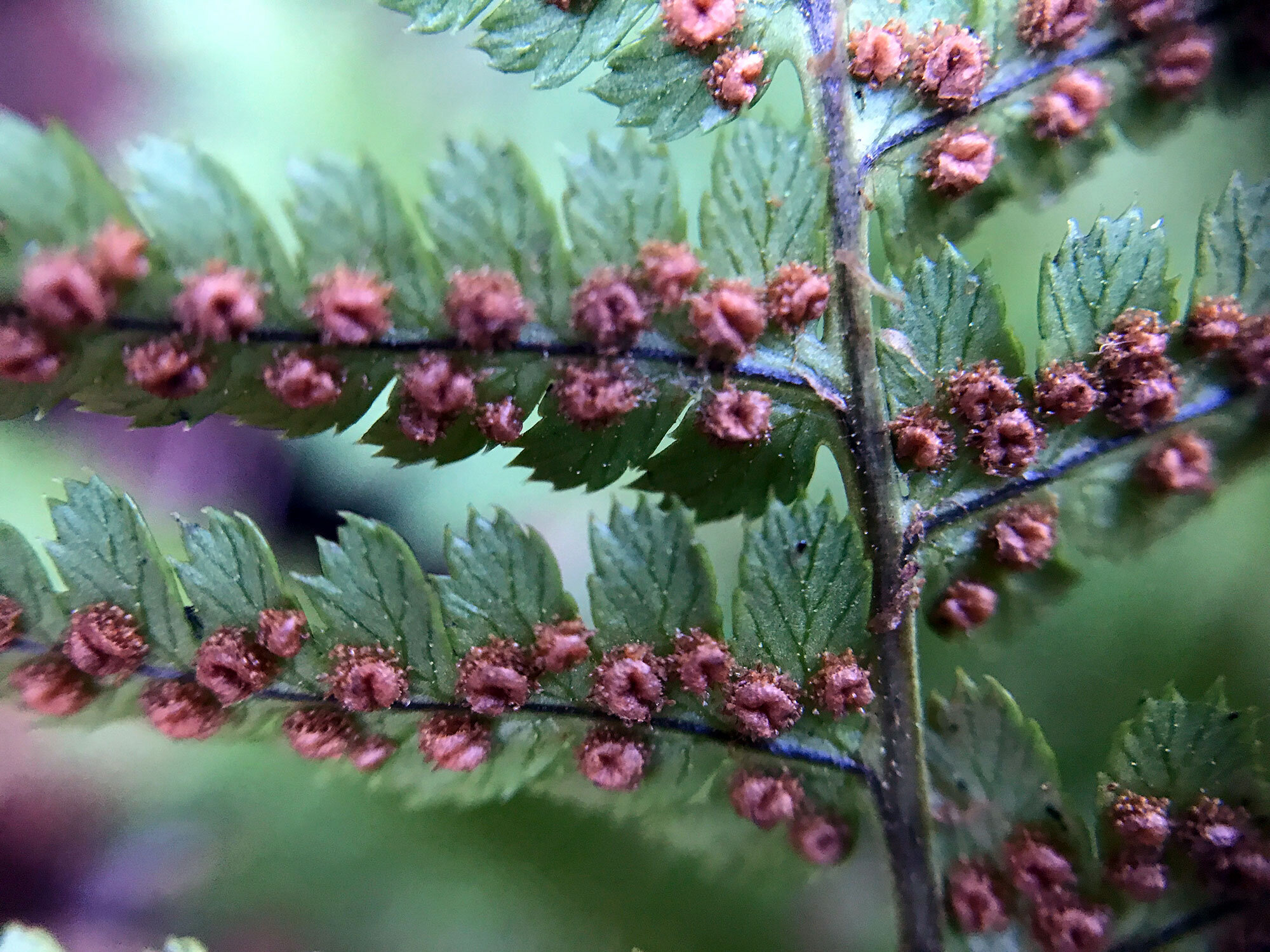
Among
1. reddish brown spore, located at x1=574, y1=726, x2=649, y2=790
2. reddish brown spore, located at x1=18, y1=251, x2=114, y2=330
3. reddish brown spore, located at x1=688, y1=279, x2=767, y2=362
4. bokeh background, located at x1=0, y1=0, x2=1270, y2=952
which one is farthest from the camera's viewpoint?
bokeh background, located at x1=0, y1=0, x2=1270, y2=952

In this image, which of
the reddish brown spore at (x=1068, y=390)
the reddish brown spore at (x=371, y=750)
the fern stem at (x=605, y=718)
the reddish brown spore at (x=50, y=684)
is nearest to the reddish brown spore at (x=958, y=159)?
the reddish brown spore at (x=1068, y=390)

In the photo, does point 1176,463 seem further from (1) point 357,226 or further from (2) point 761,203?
(1) point 357,226

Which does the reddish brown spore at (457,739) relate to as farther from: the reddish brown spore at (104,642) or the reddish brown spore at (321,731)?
the reddish brown spore at (104,642)

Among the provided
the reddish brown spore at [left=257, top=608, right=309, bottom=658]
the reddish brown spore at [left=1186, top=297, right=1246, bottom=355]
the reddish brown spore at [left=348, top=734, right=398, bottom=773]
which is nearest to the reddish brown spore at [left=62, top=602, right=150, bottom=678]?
the reddish brown spore at [left=257, top=608, right=309, bottom=658]

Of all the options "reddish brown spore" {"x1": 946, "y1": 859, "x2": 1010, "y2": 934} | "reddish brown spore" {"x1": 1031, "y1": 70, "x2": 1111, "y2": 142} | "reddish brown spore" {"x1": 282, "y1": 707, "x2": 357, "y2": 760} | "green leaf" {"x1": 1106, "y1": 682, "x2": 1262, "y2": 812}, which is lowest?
"reddish brown spore" {"x1": 946, "y1": 859, "x2": 1010, "y2": 934}

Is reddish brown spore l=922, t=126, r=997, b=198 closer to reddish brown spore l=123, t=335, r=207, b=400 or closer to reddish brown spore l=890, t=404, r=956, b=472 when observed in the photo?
reddish brown spore l=890, t=404, r=956, b=472

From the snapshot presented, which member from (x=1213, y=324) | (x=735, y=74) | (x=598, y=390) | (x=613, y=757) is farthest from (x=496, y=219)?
(x=1213, y=324)
